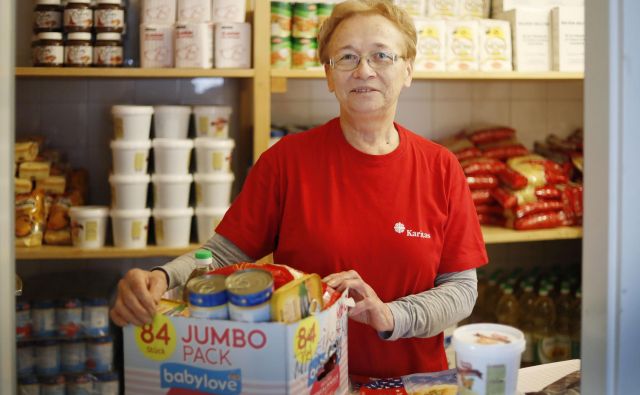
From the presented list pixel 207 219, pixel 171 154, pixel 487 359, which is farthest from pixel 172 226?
pixel 487 359

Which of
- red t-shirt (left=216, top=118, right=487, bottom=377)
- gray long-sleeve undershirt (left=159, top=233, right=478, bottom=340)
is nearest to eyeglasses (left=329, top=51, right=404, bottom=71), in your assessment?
red t-shirt (left=216, top=118, right=487, bottom=377)

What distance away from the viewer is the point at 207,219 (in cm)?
268

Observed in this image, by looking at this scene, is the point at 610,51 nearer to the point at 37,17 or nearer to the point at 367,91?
the point at 367,91

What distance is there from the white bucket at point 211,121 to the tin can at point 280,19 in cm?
33

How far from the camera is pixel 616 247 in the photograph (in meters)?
0.72

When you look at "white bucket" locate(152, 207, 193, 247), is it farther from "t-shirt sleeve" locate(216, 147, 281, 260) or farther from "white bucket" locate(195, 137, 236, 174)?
"t-shirt sleeve" locate(216, 147, 281, 260)

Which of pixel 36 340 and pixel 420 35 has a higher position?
pixel 420 35

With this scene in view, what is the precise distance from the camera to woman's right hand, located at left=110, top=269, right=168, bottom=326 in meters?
1.08

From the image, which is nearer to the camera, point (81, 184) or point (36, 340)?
point (36, 340)

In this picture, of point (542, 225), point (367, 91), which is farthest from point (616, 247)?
point (542, 225)

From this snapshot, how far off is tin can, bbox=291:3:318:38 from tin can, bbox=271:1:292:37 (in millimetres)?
25

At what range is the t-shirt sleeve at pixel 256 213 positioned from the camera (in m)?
1.65

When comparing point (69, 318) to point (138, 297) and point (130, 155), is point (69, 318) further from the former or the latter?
point (138, 297)

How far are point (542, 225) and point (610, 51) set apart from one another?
2.33 m
